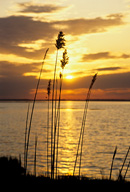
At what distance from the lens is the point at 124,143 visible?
30.1 metres

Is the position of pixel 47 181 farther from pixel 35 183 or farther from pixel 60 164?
pixel 60 164

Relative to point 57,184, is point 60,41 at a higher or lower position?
higher

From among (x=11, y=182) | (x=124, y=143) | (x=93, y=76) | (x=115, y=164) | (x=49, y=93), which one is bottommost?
(x=124, y=143)

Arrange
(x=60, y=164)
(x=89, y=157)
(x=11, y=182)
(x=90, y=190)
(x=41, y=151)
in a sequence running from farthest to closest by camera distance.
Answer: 1. (x=41, y=151)
2. (x=89, y=157)
3. (x=60, y=164)
4. (x=11, y=182)
5. (x=90, y=190)

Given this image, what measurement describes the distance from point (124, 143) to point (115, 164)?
11.3 m

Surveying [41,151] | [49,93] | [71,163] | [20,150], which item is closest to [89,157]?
[71,163]

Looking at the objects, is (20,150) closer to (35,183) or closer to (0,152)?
(0,152)

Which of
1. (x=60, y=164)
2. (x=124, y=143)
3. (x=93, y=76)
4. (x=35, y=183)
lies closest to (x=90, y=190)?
(x=35, y=183)

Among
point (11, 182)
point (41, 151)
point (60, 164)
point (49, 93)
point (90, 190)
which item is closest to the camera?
point (90, 190)

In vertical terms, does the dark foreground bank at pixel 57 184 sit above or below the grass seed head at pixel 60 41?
below

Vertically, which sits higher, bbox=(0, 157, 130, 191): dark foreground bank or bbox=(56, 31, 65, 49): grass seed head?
bbox=(56, 31, 65, 49): grass seed head

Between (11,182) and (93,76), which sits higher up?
(93,76)

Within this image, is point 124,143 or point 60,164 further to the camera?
point 124,143

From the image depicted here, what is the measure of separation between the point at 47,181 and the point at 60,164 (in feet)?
42.1
